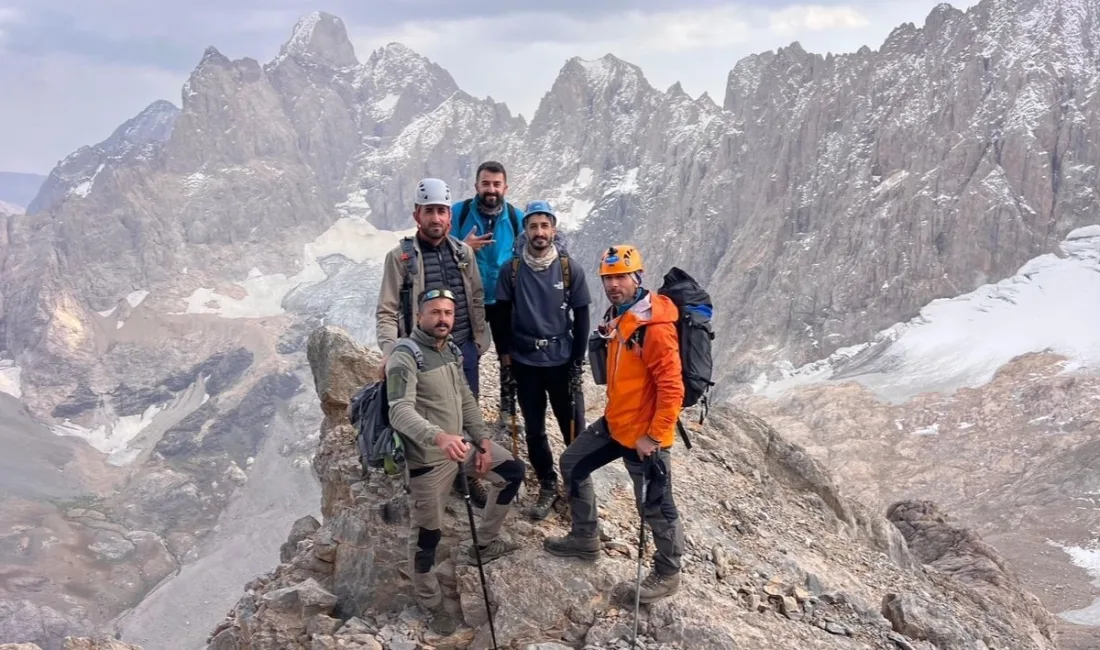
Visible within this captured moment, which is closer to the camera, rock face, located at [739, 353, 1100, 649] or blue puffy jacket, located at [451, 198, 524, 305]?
blue puffy jacket, located at [451, 198, 524, 305]

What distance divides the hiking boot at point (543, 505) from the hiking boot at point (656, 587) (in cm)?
169

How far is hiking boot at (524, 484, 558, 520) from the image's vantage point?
10.1m

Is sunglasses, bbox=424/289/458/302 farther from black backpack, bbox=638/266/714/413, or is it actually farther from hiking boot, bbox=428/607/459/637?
hiking boot, bbox=428/607/459/637

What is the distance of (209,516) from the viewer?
16025 cm

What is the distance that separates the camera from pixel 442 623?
9273 mm

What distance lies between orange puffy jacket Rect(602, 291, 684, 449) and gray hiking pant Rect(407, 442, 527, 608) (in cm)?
136

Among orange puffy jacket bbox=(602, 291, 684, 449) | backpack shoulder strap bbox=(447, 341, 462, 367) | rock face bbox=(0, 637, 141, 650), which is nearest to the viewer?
orange puffy jacket bbox=(602, 291, 684, 449)

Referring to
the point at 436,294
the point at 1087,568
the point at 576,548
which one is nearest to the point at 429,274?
the point at 436,294

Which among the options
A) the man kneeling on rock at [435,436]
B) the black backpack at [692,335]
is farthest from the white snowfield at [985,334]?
the man kneeling on rock at [435,436]

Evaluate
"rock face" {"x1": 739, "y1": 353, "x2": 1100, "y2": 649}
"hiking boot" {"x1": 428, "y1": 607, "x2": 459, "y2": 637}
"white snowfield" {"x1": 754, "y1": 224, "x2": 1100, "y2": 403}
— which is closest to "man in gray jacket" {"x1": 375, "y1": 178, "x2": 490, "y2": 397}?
"hiking boot" {"x1": 428, "y1": 607, "x2": 459, "y2": 637}

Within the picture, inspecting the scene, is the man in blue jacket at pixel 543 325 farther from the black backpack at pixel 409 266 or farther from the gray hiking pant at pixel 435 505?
the gray hiking pant at pixel 435 505

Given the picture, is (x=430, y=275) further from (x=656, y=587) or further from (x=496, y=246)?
(x=656, y=587)

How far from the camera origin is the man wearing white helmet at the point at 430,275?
902 cm

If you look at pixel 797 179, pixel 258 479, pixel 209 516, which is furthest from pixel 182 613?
pixel 797 179
